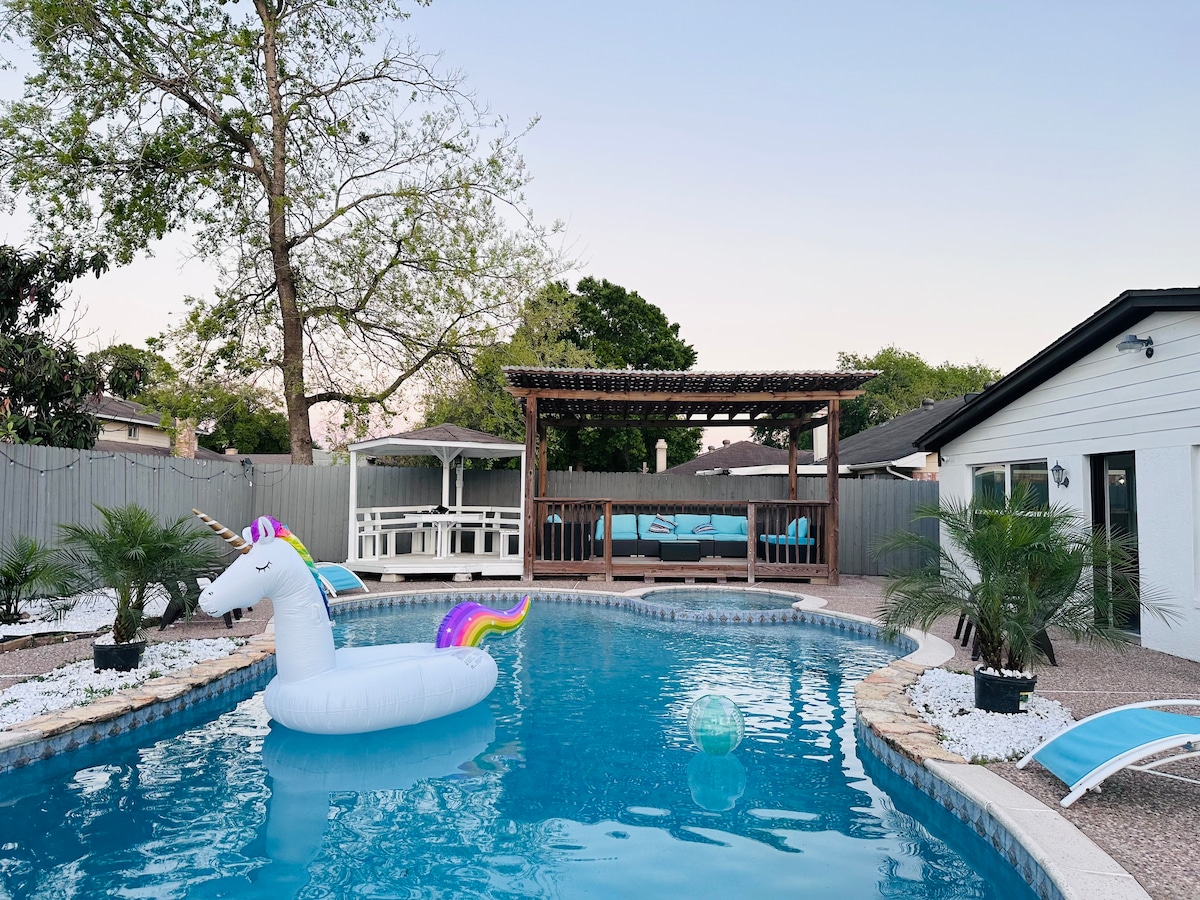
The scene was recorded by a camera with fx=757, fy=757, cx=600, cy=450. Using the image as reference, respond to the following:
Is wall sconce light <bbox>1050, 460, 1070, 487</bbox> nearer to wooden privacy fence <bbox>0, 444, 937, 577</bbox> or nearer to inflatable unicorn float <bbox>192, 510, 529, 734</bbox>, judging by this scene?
wooden privacy fence <bbox>0, 444, 937, 577</bbox>

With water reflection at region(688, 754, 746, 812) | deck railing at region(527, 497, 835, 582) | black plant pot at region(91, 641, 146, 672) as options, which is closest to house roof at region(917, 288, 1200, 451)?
deck railing at region(527, 497, 835, 582)

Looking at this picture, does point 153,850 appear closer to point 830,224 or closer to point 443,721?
point 443,721

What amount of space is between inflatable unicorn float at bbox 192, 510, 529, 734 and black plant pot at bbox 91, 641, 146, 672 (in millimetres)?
1511

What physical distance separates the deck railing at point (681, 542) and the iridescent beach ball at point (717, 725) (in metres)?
7.15

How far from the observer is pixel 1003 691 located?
4906mm

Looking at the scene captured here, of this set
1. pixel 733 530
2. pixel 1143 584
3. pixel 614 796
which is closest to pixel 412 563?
pixel 733 530

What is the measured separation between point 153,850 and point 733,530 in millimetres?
11199

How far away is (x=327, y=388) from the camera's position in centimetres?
1762

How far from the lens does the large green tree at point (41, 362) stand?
36.7ft

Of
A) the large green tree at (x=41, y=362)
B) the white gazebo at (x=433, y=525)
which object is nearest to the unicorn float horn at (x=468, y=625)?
the white gazebo at (x=433, y=525)

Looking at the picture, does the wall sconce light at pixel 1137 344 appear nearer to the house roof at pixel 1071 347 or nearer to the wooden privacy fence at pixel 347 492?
the house roof at pixel 1071 347

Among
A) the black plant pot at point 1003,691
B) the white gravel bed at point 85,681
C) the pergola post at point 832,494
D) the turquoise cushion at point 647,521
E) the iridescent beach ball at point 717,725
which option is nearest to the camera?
the iridescent beach ball at point 717,725

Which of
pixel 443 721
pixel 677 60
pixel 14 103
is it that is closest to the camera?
pixel 443 721

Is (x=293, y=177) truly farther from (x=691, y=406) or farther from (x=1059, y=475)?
(x=1059, y=475)
